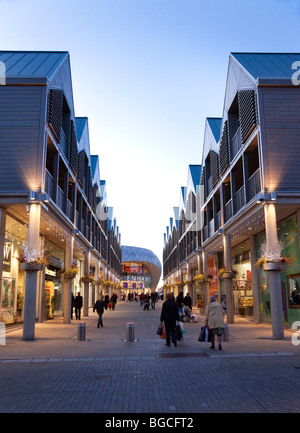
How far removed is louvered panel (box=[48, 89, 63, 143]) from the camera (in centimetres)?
1532

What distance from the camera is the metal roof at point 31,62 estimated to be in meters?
16.1

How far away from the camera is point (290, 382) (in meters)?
6.94

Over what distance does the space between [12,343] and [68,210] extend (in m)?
9.49

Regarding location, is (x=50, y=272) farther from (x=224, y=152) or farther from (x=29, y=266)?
(x=224, y=152)

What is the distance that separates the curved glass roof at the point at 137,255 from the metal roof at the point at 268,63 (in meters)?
88.6

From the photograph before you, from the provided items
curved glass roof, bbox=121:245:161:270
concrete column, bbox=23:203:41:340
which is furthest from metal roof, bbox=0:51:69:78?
curved glass roof, bbox=121:245:161:270

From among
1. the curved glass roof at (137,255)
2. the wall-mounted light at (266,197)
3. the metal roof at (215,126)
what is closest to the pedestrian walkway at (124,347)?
the wall-mounted light at (266,197)

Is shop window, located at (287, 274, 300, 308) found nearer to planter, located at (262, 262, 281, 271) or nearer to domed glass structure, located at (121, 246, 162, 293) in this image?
planter, located at (262, 262, 281, 271)

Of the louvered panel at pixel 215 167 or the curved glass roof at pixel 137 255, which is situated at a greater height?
the curved glass roof at pixel 137 255

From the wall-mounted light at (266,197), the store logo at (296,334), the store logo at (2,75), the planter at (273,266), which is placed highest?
the store logo at (2,75)

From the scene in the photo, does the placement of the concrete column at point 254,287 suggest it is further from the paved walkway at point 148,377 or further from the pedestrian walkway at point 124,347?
the paved walkway at point 148,377

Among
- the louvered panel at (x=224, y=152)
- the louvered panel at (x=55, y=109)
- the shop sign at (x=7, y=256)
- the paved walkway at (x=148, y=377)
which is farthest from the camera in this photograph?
the louvered panel at (x=224, y=152)

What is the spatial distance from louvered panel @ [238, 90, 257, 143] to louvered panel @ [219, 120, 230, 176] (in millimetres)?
3598

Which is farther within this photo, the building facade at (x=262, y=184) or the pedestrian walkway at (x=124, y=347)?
the building facade at (x=262, y=184)
